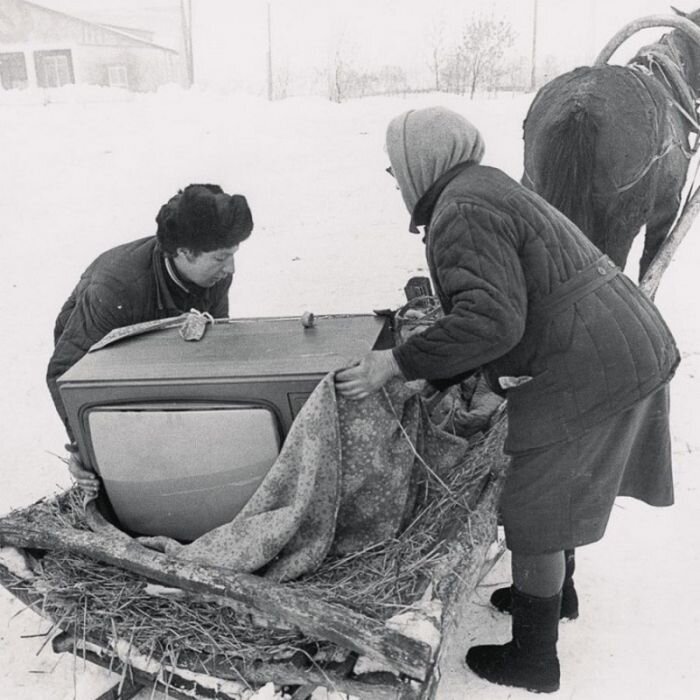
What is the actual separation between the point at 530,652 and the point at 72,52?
1718 cm

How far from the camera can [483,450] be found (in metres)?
2.23

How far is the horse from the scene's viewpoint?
3.38m

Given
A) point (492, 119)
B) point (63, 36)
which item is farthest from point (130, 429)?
point (63, 36)

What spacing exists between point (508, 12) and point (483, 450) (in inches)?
374

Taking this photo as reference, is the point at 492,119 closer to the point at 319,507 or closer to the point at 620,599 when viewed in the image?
the point at 620,599

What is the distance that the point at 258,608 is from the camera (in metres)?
1.69

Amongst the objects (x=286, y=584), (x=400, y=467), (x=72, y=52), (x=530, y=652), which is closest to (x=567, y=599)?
(x=530, y=652)

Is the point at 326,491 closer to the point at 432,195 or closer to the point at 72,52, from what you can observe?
the point at 432,195

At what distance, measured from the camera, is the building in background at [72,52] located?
15.5 meters

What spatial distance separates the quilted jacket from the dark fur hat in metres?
0.21

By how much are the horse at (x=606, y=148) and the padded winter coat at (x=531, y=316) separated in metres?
1.61

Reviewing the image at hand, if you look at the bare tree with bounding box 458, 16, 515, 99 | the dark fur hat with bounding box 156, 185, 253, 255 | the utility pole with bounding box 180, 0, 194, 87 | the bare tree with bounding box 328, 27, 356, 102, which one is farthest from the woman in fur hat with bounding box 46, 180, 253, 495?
the utility pole with bounding box 180, 0, 194, 87

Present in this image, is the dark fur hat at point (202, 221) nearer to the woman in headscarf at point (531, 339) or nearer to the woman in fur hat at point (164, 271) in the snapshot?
the woman in fur hat at point (164, 271)

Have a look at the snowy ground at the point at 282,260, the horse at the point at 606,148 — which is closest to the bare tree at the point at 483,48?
the snowy ground at the point at 282,260
